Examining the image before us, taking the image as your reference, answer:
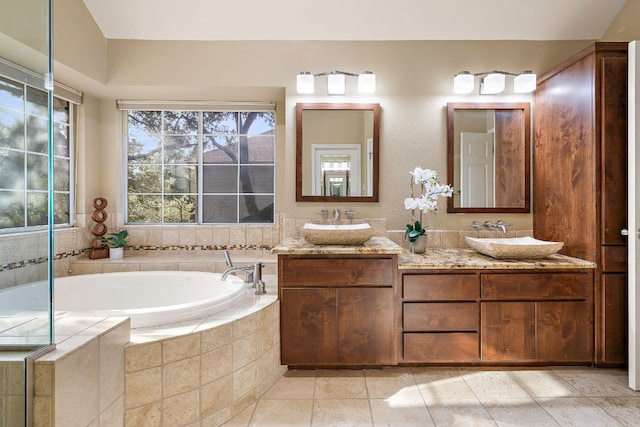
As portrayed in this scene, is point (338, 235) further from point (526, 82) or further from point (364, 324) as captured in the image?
point (526, 82)

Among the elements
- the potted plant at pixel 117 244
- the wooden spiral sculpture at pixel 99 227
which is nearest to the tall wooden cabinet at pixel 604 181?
the potted plant at pixel 117 244

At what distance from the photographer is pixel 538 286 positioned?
2.37 m

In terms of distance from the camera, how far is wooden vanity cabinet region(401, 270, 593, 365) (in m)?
2.37

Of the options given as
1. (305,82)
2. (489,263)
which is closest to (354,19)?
(305,82)

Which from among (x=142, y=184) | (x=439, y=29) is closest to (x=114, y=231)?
(x=142, y=184)

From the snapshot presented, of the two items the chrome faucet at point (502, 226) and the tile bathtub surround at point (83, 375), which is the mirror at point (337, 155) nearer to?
the chrome faucet at point (502, 226)

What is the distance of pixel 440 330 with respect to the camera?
2375 mm

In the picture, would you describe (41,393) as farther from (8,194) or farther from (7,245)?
(8,194)

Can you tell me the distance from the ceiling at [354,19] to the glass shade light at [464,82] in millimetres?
325

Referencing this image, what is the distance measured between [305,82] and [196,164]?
1347 millimetres

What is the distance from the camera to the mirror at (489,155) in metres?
2.94

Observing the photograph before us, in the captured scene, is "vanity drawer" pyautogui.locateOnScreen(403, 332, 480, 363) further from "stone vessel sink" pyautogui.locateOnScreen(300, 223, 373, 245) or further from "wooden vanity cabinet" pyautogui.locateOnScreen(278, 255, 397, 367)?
"stone vessel sink" pyautogui.locateOnScreen(300, 223, 373, 245)

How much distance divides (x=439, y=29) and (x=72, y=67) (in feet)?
9.08

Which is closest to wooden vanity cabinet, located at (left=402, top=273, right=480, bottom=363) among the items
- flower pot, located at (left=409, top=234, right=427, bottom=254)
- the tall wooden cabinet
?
flower pot, located at (left=409, top=234, right=427, bottom=254)
